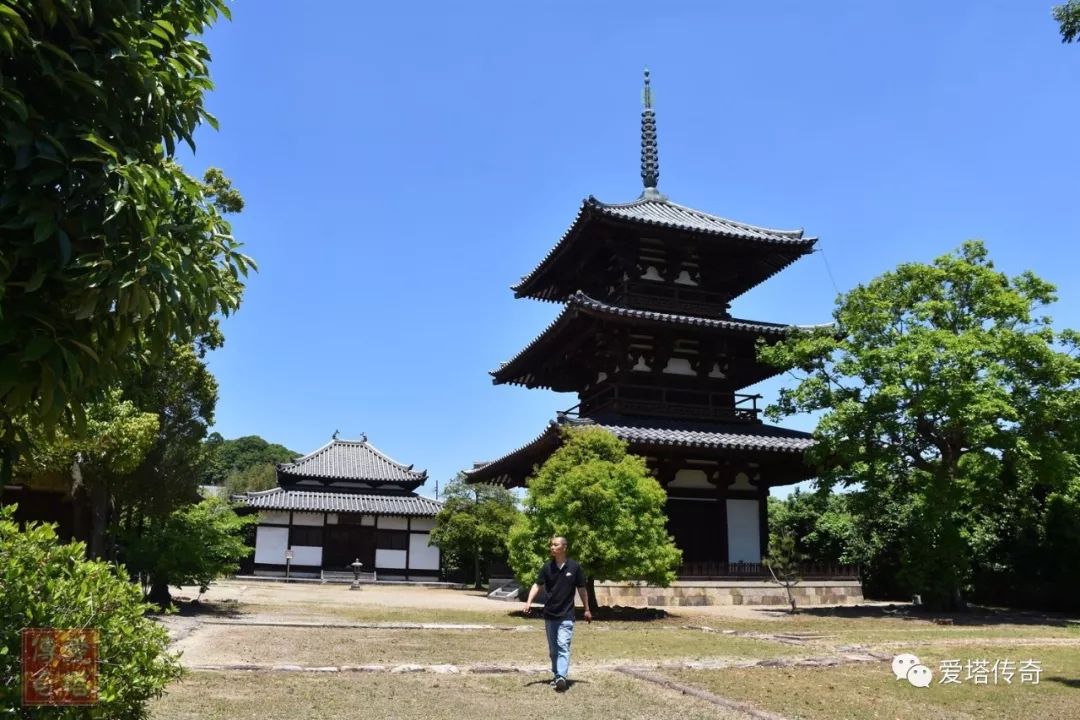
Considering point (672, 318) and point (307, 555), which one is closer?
point (672, 318)

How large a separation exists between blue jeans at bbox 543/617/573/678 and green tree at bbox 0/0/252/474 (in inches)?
214

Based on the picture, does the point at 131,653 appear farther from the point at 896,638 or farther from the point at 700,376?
the point at 700,376

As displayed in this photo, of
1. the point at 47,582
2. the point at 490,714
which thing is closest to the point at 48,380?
the point at 47,582

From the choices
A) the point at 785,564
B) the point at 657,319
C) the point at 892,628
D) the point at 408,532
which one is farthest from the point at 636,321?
the point at 408,532

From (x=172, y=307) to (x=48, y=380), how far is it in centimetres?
64

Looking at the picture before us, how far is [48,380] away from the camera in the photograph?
357 cm

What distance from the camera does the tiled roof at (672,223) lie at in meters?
22.3

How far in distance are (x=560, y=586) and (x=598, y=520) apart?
30.4ft

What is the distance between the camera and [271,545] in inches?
1592

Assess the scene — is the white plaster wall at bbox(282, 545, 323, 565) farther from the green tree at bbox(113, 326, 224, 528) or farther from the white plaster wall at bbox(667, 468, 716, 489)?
the white plaster wall at bbox(667, 468, 716, 489)

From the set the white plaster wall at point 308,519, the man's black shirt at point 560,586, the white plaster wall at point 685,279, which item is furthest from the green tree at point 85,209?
the white plaster wall at point 308,519

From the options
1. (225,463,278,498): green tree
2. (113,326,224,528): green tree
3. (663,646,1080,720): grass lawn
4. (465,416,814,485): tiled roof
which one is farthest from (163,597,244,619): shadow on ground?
(225,463,278,498): green tree

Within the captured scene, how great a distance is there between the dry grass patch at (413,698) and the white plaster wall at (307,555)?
3384 centimetres

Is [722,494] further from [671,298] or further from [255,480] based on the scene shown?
[255,480]
